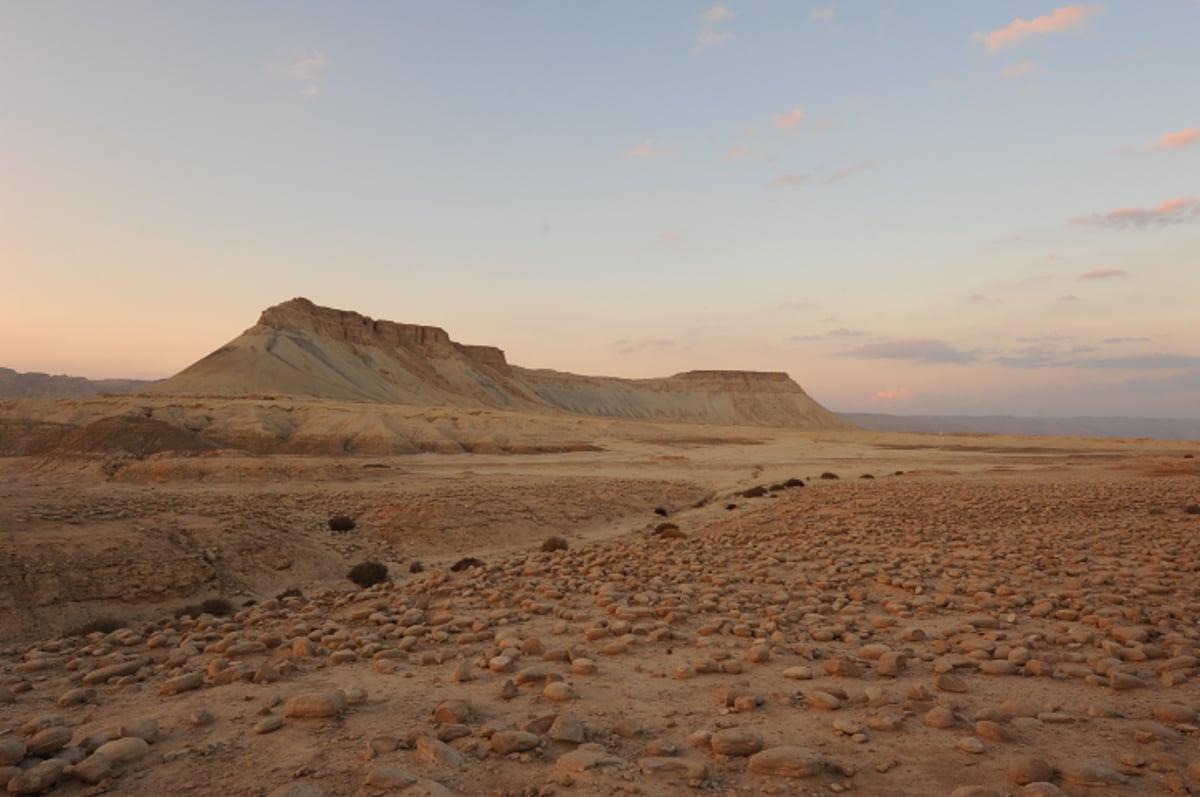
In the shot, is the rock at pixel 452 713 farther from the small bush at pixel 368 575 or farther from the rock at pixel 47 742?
the small bush at pixel 368 575

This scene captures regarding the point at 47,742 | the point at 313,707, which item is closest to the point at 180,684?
the point at 47,742

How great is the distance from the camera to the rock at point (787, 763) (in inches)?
172

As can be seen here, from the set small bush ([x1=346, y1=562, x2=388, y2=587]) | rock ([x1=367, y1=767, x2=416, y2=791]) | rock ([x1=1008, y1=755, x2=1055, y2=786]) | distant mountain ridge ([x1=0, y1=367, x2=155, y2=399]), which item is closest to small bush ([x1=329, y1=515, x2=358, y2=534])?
small bush ([x1=346, y1=562, x2=388, y2=587])

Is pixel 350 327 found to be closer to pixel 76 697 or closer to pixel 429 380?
pixel 429 380

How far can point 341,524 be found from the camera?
64.3ft

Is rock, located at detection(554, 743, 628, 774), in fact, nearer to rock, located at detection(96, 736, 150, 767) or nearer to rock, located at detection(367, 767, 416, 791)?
rock, located at detection(367, 767, 416, 791)

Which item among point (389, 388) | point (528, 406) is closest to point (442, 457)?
point (389, 388)

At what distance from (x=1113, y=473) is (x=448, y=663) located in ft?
125

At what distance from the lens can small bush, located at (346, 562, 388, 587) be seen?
1449 centimetres

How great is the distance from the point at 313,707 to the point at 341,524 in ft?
49.2

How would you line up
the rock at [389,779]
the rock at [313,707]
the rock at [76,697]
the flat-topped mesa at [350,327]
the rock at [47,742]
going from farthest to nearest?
the flat-topped mesa at [350,327], the rock at [76,697], the rock at [313,707], the rock at [47,742], the rock at [389,779]

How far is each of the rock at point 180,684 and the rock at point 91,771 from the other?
1834 millimetres

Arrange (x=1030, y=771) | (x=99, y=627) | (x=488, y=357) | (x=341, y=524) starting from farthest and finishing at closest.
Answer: (x=488, y=357)
(x=341, y=524)
(x=99, y=627)
(x=1030, y=771)

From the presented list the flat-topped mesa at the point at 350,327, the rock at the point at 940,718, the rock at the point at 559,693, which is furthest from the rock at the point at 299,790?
the flat-topped mesa at the point at 350,327
